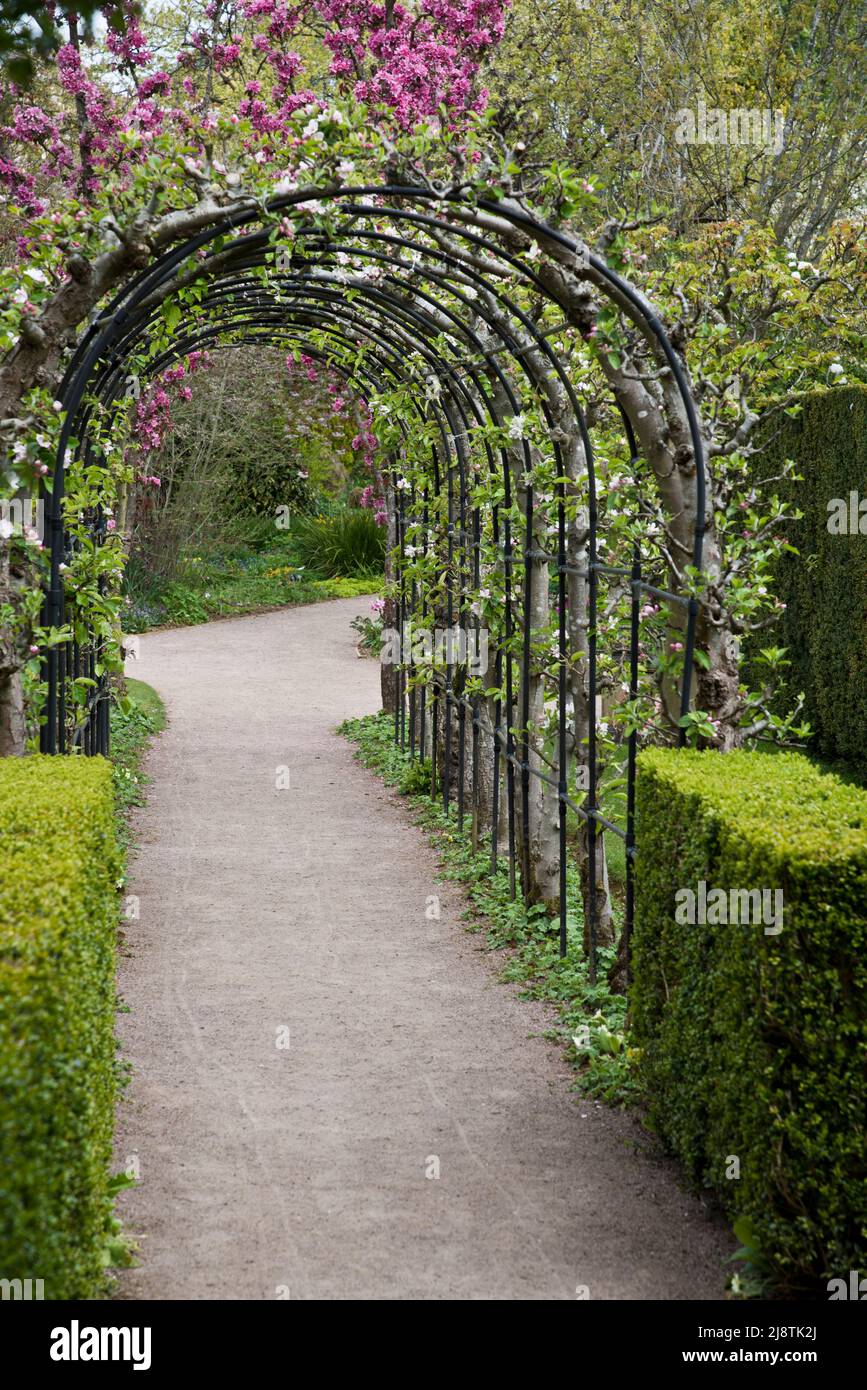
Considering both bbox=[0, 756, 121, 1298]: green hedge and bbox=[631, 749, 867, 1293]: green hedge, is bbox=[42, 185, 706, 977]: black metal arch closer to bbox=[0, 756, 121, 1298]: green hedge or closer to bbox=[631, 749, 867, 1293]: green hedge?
bbox=[631, 749, 867, 1293]: green hedge

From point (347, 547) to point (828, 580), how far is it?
1145cm

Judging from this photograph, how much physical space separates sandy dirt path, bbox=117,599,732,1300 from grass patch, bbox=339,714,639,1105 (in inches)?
4.1

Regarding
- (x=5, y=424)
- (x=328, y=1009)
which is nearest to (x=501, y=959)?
(x=328, y=1009)

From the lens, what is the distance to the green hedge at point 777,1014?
2.86 metres

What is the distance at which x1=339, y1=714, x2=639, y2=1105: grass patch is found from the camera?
456 cm

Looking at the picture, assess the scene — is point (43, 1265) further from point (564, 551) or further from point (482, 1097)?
point (564, 551)

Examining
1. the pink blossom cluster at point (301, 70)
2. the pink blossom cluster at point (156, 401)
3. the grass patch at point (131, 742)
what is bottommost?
the grass patch at point (131, 742)

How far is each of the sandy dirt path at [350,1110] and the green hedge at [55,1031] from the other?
0.53 metres

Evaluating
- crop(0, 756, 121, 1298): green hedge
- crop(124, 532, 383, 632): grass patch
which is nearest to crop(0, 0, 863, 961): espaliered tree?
crop(0, 756, 121, 1298): green hedge

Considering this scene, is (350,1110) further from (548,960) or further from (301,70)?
(301,70)

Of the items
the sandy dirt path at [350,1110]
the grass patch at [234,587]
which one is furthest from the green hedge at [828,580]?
the grass patch at [234,587]

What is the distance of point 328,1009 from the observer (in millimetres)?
5344

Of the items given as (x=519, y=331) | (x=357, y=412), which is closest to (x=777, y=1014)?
(x=519, y=331)

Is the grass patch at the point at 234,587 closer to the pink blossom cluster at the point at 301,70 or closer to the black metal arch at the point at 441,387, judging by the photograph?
the black metal arch at the point at 441,387
